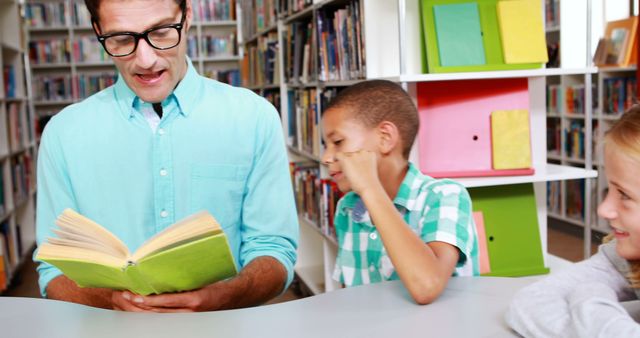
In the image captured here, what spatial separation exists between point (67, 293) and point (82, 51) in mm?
6159

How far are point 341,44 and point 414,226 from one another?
59.1 inches

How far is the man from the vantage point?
1.29m

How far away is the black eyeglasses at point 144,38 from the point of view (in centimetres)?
128

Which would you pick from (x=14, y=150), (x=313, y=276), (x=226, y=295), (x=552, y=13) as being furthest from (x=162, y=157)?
(x=552, y=13)

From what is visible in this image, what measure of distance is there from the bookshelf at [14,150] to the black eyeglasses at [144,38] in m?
3.11

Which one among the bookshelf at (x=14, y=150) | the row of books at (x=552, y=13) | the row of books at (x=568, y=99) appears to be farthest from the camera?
the row of books at (x=552, y=13)

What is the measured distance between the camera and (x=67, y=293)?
1260 mm

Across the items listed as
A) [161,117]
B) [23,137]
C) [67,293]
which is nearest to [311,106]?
[161,117]

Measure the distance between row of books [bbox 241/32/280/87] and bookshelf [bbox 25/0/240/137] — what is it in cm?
169

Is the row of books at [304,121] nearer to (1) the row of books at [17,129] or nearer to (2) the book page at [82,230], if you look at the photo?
(1) the row of books at [17,129]

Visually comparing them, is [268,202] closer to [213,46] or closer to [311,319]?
[311,319]

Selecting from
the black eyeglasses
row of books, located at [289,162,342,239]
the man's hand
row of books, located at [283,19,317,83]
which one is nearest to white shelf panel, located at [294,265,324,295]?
row of books, located at [289,162,342,239]

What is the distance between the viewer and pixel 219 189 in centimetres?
142

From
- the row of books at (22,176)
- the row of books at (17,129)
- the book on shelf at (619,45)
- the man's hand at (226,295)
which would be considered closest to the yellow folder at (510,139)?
the man's hand at (226,295)
